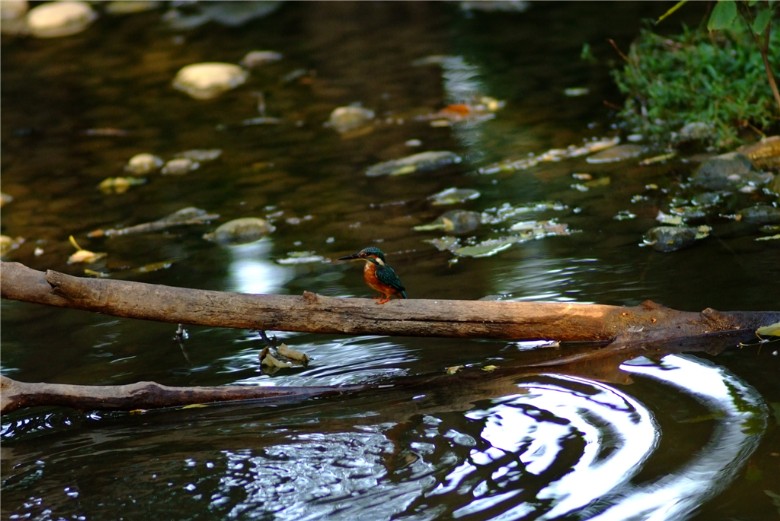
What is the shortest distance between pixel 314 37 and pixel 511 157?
5359 millimetres

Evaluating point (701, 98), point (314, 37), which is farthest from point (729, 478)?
point (314, 37)

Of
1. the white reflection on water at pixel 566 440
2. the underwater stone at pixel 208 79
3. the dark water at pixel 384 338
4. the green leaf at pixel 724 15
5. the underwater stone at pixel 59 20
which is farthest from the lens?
the underwater stone at pixel 59 20

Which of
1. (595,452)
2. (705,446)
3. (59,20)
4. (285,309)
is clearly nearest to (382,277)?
(285,309)

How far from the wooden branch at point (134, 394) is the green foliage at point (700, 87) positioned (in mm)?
3809

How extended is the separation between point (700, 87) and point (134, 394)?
16.4 feet

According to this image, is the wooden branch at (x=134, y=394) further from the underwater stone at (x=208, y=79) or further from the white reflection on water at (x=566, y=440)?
the underwater stone at (x=208, y=79)

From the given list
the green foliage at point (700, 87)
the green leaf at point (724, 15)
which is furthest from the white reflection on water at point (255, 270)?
the green foliage at point (700, 87)

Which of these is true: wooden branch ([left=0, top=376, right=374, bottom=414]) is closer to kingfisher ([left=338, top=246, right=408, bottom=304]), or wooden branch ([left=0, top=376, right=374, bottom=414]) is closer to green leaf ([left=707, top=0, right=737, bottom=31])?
kingfisher ([left=338, top=246, right=408, bottom=304])

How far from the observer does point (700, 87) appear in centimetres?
716

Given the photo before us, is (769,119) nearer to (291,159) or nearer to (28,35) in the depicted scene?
(291,159)

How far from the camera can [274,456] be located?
3383 millimetres

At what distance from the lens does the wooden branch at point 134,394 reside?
11.7 feet

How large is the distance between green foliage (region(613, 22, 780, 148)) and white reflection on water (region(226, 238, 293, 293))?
9.54 ft

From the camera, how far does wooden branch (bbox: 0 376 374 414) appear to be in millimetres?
3568
